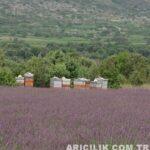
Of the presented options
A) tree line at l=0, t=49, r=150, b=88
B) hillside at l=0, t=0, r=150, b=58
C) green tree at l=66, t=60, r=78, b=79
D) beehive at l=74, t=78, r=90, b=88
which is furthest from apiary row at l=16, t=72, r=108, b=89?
hillside at l=0, t=0, r=150, b=58

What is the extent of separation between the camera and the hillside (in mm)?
121062

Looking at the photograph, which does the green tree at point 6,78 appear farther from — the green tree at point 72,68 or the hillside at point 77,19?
the hillside at point 77,19

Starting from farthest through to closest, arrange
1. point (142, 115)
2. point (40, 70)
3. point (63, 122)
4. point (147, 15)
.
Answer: point (147, 15) < point (40, 70) < point (142, 115) < point (63, 122)

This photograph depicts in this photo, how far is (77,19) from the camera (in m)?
151

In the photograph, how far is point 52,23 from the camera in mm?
143250

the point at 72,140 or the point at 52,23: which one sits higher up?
the point at 72,140

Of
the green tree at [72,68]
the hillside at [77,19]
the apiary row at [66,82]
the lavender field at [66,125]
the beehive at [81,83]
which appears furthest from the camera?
the hillside at [77,19]

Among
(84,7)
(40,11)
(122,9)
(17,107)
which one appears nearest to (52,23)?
(40,11)

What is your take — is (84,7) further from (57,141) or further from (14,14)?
(57,141)

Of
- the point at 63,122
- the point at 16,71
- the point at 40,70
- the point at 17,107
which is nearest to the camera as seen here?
the point at 63,122

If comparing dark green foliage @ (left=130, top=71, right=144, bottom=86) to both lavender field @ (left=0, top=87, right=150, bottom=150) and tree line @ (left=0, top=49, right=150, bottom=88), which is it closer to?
tree line @ (left=0, top=49, right=150, bottom=88)

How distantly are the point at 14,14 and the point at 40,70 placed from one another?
116100 millimetres

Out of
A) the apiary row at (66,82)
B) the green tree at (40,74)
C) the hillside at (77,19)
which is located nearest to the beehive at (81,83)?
the apiary row at (66,82)

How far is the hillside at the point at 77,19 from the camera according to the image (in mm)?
121062
